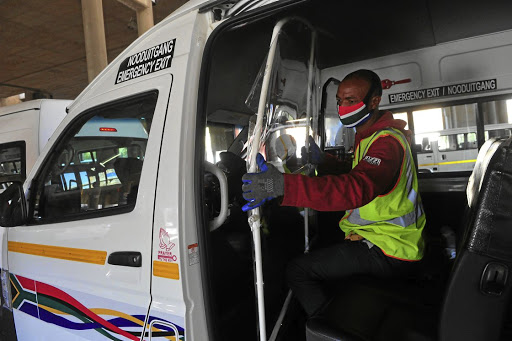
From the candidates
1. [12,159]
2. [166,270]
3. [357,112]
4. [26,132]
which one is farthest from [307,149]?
[12,159]

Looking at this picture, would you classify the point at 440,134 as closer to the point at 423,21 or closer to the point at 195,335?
the point at 423,21

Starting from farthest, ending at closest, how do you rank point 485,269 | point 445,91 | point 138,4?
point 138,4 < point 445,91 < point 485,269

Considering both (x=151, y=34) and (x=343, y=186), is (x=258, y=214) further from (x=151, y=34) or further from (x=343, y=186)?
(x=151, y=34)

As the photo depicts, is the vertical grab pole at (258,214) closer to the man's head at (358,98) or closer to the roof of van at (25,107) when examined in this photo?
the man's head at (358,98)

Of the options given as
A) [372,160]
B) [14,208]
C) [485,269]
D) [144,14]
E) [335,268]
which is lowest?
[335,268]

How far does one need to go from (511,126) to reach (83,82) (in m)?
23.9

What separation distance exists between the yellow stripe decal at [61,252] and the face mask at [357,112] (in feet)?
4.48

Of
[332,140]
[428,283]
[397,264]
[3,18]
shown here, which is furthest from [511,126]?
[3,18]

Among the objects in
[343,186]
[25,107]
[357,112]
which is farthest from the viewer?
[25,107]

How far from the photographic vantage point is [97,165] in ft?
6.29

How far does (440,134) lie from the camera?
11.3 ft

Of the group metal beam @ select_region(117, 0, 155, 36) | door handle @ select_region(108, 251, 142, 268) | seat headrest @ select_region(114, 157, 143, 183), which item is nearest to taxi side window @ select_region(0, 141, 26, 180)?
seat headrest @ select_region(114, 157, 143, 183)

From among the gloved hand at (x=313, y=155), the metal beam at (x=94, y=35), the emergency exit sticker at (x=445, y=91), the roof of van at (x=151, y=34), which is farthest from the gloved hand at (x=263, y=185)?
the metal beam at (x=94, y=35)

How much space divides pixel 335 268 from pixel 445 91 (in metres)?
2.21
